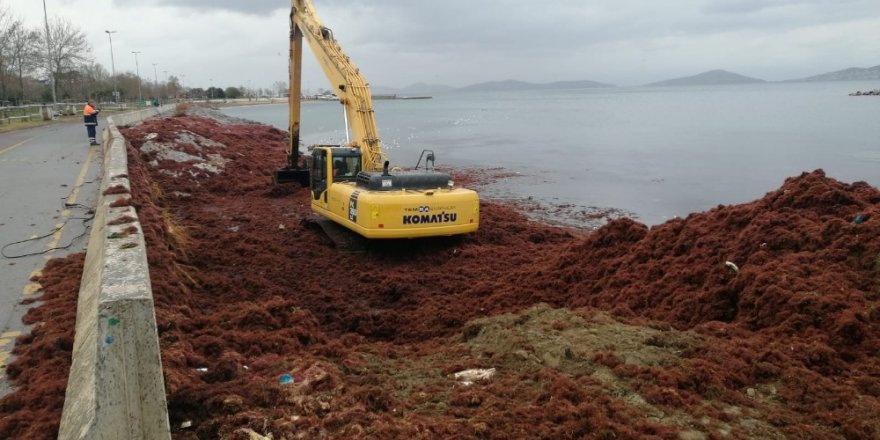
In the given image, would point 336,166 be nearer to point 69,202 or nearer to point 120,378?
point 69,202

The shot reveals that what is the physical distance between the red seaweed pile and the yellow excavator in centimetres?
77

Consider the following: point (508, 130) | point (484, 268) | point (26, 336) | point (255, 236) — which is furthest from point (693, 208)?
point (508, 130)

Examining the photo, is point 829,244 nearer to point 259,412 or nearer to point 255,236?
point 259,412

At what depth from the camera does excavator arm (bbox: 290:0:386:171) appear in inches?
532

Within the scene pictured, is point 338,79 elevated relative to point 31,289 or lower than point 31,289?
elevated

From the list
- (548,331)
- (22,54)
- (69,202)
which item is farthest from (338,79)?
(22,54)

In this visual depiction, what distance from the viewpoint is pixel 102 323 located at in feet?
11.9

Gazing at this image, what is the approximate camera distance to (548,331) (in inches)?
A: 247

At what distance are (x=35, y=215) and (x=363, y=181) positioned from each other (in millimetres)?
5597

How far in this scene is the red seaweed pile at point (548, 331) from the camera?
432cm

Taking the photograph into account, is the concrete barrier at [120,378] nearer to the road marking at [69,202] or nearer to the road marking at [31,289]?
the road marking at [31,289]

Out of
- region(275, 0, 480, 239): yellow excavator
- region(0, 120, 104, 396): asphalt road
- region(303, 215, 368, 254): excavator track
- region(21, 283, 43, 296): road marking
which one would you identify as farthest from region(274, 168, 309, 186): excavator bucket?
region(21, 283, 43, 296): road marking

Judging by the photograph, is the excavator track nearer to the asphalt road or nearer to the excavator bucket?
the excavator bucket

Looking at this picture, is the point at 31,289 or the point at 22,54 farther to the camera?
the point at 22,54
